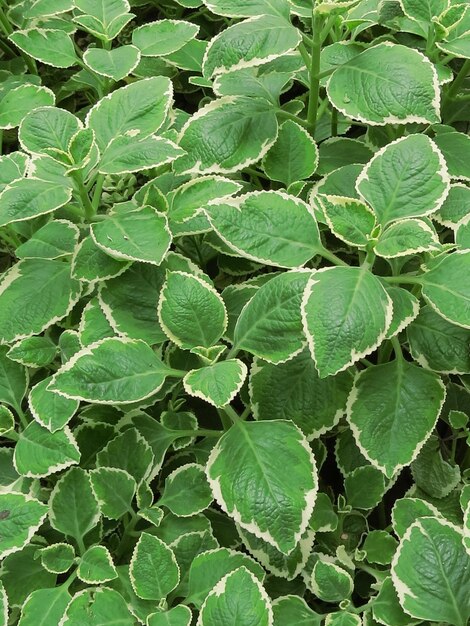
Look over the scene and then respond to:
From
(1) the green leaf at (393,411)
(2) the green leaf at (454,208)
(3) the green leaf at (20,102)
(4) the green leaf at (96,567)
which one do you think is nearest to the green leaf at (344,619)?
(1) the green leaf at (393,411)

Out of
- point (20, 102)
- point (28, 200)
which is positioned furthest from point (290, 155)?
point (20, 102)

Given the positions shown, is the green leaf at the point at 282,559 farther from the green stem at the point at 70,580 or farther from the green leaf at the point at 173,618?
the green stem at the point at 70,580

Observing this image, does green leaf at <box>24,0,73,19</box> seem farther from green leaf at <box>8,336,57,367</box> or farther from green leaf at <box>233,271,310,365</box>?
green leaf at <box>233,271,310,365</box>

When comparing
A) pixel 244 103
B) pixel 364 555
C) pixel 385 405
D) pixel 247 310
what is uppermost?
pixel 244 103

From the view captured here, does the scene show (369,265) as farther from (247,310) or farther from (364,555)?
(364,555)

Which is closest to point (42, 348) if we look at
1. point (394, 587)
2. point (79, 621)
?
point (79, 621)
